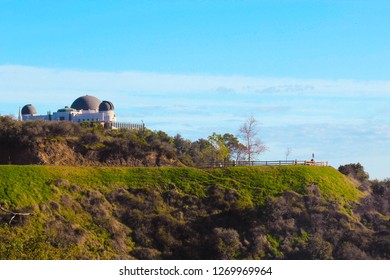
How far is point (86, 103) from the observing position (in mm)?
153125

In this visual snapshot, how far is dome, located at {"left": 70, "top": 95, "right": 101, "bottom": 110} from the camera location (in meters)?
153

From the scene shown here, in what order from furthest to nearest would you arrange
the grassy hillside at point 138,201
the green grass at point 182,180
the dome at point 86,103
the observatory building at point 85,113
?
the dome at point 86,103, the observatory building at point 85,113, the green grass at point 182,180, the grassy hillside at point 138,201

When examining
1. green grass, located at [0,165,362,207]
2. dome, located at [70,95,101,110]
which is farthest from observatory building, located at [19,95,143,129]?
green grass, located at [0,165,362,207]

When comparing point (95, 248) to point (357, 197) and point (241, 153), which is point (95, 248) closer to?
point (357, 197)

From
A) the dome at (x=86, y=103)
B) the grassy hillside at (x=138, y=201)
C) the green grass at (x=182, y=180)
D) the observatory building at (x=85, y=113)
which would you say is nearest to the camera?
the grassy hillside at (x=138, y=201)

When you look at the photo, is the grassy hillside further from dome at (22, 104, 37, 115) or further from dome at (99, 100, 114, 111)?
dome at (22, 104, 37, 115)

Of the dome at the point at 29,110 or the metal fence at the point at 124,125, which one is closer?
the metal fence at the point at 124,125

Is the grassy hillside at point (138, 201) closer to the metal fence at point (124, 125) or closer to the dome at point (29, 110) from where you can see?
the metal fence at point (124, 125)

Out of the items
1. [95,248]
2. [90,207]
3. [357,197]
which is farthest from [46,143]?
[357,197]

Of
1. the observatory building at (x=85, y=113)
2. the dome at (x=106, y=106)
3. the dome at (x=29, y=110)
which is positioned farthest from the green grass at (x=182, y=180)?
the dome at (x=29, y=110)

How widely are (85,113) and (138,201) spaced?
8128 cm

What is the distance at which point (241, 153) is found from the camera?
105 meters

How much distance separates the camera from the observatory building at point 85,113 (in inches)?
5773
